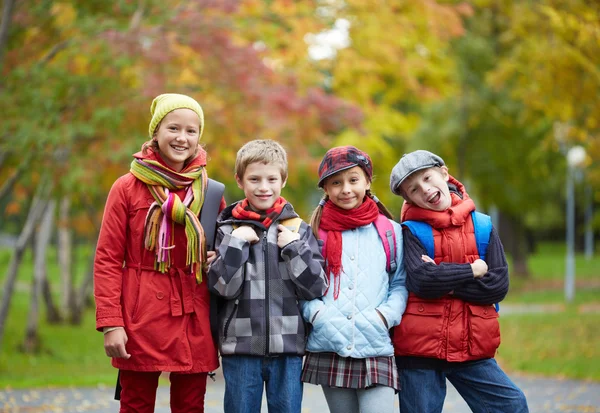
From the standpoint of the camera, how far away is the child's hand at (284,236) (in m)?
3.72

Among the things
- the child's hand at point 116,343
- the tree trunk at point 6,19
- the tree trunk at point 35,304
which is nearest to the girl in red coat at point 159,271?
the child's hand at point 116,343

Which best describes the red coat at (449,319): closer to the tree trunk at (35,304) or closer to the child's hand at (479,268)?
the child's hand at (479,268)

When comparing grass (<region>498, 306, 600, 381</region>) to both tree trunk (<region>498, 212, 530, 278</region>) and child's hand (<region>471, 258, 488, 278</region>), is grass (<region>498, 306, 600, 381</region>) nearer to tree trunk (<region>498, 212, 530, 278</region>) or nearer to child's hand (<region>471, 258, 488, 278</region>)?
child's hand (<region>471, 258, 488, 278</region>)

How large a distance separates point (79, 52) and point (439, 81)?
30.5 ft

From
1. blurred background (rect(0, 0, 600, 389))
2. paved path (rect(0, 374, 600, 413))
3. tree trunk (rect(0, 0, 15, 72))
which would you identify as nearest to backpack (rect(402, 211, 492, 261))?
paved path (rect(0, 374, 600, 413))

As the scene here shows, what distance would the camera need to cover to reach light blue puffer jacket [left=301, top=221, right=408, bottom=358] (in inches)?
148

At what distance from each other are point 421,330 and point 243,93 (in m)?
5.75

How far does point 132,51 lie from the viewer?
7781 millimetres

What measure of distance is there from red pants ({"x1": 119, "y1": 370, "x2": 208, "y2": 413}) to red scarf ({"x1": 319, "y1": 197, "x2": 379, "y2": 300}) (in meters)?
0.81

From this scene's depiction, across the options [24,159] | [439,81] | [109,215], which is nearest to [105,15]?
[24,159]

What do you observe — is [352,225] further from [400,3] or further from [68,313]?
[68,313]

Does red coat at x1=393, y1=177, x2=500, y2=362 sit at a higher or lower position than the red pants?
higher

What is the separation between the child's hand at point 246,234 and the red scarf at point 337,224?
39 centimetres

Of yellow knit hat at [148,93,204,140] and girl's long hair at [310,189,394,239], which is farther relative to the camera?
girl's long hair at [310,189,394,239]
